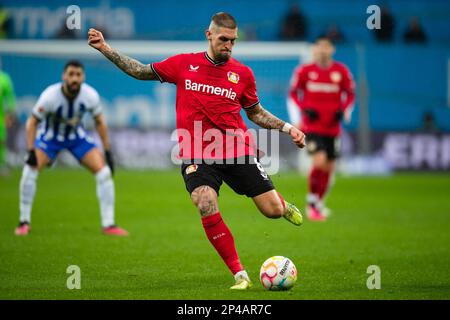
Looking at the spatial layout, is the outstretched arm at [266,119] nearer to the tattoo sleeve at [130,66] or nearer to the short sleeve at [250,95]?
the short sleeve at [250,95]

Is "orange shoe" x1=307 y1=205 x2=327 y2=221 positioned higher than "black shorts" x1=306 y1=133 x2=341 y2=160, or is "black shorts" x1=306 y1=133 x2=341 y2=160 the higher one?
"black shorts" x1=306 y1=133 x2=341 y2=160

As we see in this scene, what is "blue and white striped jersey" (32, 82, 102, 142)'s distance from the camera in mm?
12500

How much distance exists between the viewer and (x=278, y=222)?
14922 mm

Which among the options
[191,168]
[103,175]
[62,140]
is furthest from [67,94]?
[191,168]

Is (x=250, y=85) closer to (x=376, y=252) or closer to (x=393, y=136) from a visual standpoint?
(x=376, y=252)

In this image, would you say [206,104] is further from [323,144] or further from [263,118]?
[323,144]

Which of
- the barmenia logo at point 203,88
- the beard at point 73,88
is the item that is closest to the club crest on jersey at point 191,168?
the barmenia logo at point 203,88

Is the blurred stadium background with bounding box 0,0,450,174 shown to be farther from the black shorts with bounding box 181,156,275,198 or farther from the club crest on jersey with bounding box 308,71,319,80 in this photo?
the black shorts with bounding box 181,156,275,198

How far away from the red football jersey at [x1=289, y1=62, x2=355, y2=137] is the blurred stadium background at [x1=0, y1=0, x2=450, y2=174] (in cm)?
1041

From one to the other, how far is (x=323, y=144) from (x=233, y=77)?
690 cm

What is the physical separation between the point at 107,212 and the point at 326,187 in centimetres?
420

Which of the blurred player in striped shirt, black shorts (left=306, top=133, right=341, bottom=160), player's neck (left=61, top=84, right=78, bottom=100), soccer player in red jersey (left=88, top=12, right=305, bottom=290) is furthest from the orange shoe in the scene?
soccer player in red jersey (left=88, top=12, right=305, bottom=290)

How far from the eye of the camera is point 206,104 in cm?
855
